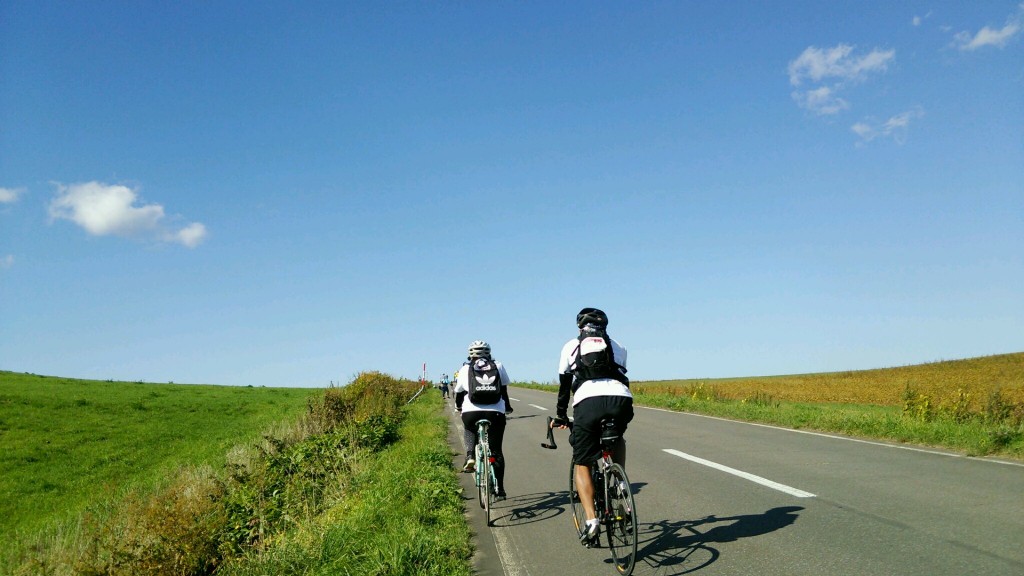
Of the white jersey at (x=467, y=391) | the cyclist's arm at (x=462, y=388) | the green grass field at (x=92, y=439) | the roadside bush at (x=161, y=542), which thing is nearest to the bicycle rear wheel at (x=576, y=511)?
the white jersey at (x=467, y=391)

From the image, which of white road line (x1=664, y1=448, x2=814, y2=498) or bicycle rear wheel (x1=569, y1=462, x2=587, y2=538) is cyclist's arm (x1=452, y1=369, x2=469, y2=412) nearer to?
bicycle rear wheel (x1=569, y1=462, x2=587, y2=538)

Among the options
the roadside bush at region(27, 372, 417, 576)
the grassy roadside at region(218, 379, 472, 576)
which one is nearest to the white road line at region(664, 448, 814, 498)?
the grassy roadside at region(218, 379, 472, 576)

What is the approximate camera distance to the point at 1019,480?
25.6 ft

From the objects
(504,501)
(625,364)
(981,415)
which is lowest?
(504,501)

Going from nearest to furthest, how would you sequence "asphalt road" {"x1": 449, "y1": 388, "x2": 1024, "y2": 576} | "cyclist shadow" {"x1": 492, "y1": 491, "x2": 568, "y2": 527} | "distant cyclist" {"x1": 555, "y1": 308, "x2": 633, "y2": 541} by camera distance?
"asphalt road" {"x1": 449, "y1": 388, "x2": 1024, "y2": 576} → "distant cyclist" {"x1": 555, "y1": 308, "x2": 633, "y2": 541} → "cyclist shadow" {"x1": 492, "y1": 491, "x2": 568, "y2": 527}

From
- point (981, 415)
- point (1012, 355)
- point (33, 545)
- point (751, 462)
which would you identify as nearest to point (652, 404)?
point (981, 415)

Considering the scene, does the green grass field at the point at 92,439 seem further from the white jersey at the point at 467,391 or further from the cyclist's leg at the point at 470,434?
the white jersey at the point at 467,391

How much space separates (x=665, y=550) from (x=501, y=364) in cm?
324

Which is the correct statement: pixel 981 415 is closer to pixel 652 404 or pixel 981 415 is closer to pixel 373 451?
pixel 373 451

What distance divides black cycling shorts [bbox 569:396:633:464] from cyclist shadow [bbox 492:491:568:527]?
94.8 inches

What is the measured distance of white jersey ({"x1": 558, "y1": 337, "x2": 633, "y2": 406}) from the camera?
202 inches

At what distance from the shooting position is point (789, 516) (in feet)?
21.2

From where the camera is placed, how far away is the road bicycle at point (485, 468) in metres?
7.41

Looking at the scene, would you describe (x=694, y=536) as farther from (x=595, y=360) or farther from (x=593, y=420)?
(x=595, y=360)
